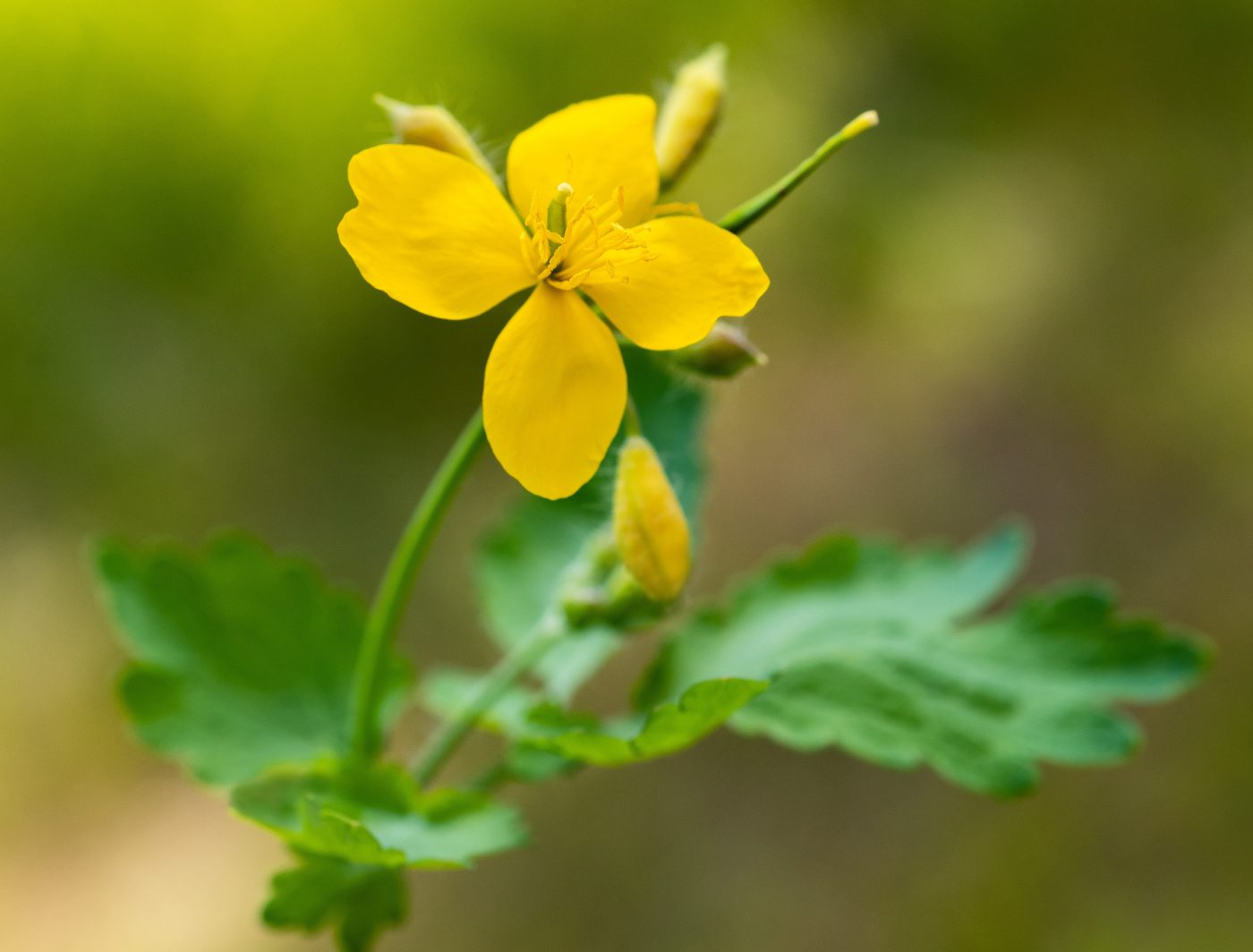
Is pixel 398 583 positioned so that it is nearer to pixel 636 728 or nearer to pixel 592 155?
pixel 636 728

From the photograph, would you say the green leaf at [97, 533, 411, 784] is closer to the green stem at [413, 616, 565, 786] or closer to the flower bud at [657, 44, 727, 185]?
the green stem at [413, 616, 565, 786]

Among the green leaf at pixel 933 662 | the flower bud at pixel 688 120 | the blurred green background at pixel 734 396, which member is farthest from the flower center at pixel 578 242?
the blurred green background at pixel 734 396

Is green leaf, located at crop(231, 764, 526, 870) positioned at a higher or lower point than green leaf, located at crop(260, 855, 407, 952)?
higher

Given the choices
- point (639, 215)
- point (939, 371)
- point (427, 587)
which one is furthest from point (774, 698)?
point (939, 371)

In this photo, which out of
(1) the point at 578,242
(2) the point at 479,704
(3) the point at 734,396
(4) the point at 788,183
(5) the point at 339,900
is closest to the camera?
(4) the point at 788,183

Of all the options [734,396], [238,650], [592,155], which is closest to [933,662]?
[592,155]

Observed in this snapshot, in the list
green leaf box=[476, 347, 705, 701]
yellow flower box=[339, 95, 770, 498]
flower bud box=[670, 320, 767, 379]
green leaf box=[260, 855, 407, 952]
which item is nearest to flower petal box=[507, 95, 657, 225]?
yellow flower box=[339, 95, 770, 498]

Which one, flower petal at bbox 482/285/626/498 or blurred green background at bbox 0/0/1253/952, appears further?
blurred green background at bbox 0/0/1253/952
